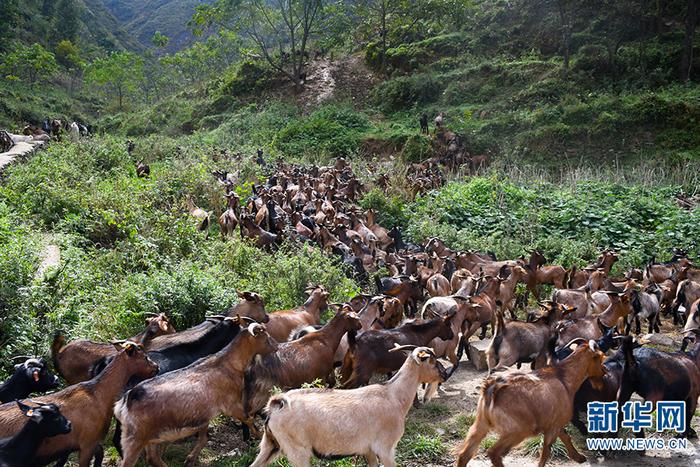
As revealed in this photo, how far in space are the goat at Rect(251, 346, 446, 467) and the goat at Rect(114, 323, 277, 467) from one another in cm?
61

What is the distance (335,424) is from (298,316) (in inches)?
107

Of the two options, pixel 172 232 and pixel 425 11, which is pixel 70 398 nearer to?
pixel 172 232

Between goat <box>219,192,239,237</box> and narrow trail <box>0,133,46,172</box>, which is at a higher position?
narrow trail <box>0,133,46,172</box>

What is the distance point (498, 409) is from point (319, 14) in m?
31.6

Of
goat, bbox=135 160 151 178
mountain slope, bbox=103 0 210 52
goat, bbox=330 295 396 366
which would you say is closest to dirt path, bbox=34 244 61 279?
goat, bbox=330 295 396 366

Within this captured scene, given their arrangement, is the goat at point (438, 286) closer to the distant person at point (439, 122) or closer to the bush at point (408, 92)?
the distant person at point (439, 122)

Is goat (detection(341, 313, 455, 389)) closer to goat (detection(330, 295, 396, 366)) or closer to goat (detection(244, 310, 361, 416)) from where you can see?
goat (detection(244, 310, 361, 416))

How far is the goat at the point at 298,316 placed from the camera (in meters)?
6.74

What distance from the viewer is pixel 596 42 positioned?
28.9m

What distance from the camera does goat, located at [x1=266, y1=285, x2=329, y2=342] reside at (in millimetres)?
6738

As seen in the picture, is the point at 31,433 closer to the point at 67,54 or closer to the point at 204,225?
the point at 204,225

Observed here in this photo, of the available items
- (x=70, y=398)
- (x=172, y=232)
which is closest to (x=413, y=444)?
(x=70, y=398)

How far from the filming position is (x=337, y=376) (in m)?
6.70

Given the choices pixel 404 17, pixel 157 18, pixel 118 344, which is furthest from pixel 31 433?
pixel 157 18
